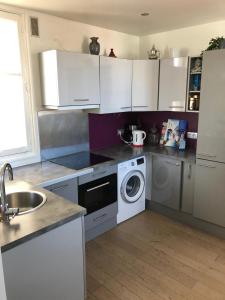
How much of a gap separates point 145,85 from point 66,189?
5.67ft

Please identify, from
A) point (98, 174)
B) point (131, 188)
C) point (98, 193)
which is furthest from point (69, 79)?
point (131, 188)

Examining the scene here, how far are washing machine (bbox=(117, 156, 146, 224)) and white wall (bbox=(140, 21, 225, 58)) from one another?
1.52m

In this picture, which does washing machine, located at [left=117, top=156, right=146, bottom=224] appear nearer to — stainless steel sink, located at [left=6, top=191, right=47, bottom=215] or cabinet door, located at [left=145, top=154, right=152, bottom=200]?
cabinet door, located at [left=145, top=154, right=152, bottom=200]

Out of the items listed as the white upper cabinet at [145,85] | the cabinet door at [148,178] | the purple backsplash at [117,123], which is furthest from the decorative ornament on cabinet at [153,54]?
the cabinet door at [148,178]

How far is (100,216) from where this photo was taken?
279cm

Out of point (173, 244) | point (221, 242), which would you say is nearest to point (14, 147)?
point (173, 244)

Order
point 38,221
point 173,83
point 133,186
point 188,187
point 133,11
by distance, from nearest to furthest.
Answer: point 38,221 < point 133,11 < point 188,187 < point 173,83 < point 133,186

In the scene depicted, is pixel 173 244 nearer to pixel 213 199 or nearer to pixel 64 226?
pixel 213 199

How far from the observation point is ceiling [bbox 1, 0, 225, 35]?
2.25 metres

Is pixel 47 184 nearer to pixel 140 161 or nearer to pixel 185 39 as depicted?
pixel 140 161

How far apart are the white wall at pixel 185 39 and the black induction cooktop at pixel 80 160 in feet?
5.64

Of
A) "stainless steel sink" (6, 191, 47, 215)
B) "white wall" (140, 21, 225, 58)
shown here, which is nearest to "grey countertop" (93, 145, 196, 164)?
"stainless steel sink" (6, 191, 47, 215)

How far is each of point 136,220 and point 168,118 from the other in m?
1.48

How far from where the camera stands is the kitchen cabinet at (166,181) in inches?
119
